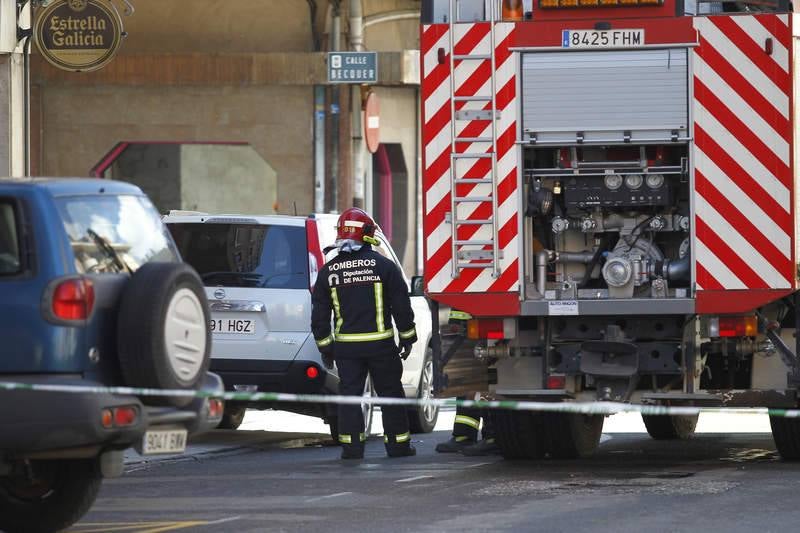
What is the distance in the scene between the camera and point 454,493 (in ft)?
35.8

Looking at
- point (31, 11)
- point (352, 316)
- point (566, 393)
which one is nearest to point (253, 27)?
point (31, 11)

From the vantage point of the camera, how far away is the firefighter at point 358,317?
13078 mm

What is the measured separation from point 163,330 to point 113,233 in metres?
0.65

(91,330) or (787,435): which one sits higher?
(91,330)

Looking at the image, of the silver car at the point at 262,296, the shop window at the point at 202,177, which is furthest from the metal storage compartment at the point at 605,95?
the shop window at the point at 202,177

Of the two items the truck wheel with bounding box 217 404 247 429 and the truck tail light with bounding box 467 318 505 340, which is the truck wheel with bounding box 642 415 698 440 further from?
the truck wheel with bounding box 217 404 247 429

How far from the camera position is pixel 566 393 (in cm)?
1194

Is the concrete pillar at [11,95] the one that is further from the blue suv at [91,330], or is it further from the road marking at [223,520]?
the blue suv at [91,330]

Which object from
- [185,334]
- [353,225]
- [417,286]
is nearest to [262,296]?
[353,225]

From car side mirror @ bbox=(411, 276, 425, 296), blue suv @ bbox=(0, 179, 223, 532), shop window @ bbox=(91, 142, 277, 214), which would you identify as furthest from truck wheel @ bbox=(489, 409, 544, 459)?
shop window @ bbox=(91, 142, 277, 214)

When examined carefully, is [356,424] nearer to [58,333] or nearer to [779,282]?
[779,282]

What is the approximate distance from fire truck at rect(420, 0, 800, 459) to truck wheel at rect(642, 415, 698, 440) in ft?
8.17

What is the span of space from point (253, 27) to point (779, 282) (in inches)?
545

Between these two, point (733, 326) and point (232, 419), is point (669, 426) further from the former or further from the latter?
point (232, 419)
